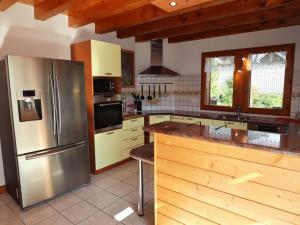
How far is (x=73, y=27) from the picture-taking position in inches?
129

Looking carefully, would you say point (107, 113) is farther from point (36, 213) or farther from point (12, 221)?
point (12, 221)

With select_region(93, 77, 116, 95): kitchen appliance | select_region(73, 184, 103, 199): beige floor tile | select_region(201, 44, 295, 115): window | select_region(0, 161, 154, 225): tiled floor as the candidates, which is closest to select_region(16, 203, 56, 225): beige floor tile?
select_region(0, 161, 154, 225): tiled floor

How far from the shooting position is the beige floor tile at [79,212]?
221cm

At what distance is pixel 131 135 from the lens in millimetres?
3781

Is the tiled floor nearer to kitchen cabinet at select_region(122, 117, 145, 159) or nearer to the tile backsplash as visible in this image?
kitchen cabinet at select_region(122, 117, 145, 159)

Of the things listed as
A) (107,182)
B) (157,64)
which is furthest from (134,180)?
(157,64)

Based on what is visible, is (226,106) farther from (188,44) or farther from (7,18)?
(7,18)

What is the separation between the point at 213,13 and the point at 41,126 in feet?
8.41

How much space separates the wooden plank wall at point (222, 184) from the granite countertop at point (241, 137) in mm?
60

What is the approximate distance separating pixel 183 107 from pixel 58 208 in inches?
128

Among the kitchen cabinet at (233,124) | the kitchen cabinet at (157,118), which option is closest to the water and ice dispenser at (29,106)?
the kitchen cabinet at (157,118)

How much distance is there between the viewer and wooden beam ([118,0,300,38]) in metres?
2.31

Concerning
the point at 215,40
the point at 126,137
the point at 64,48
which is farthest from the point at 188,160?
the point at 215,40

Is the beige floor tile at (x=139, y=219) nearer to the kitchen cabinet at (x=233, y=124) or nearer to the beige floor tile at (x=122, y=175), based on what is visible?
the beige floor tile at (x=122, y=175)
